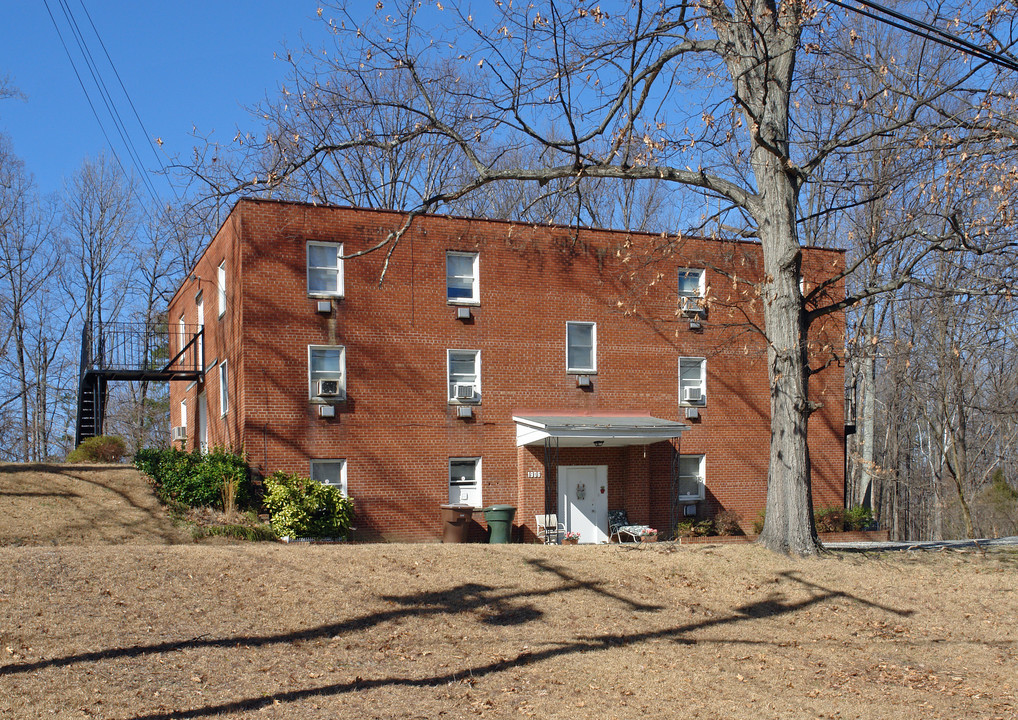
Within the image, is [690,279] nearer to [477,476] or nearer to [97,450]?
[477,476]

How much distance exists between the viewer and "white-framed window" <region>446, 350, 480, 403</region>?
23375 millimetres

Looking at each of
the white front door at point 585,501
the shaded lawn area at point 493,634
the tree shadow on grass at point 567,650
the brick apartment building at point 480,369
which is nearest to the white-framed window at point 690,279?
the brick apartment building at point 480,369

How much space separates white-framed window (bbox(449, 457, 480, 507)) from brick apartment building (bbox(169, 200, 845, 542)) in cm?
5

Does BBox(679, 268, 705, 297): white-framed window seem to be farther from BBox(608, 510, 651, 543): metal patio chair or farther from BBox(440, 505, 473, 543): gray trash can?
BBox(440, 505, 473, 543): gray trash can

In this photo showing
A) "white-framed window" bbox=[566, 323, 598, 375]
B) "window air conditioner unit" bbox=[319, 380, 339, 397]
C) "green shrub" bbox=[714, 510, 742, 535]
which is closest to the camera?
"window air conditioner unit" bbox=[319, 380, 339, 397]

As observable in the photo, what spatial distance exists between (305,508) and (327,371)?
12.4 ft

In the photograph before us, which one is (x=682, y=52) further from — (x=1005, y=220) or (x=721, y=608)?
(x=721, y=608)

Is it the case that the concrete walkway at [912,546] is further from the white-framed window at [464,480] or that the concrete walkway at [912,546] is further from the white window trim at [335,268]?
the white window trim at [335,268]

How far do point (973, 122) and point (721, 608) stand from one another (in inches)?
329

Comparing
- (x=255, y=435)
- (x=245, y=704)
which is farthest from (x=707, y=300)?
(x=255, y=435)

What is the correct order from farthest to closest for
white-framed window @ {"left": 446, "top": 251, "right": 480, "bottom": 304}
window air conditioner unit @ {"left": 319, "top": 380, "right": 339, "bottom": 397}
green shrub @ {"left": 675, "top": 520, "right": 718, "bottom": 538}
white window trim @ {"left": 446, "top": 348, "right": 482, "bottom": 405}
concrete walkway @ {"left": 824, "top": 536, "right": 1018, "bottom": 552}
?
1. green shrub @ {"left": 675, "top": 520, "right": 718, "bottom": 538}
2. white-framed window @ {"left": 446, "top": 251, "right": 480, "bottom": 304}
3. white window trim @ {"left": 446, "top": 348, "right": 482, "bottom": 405}
4. window air conditioner unit @ {"left": 319, "top": 380, "right": 339, "bottom": 397}
5. concrete walkway @ {"left": 824, "top": 536, "right": 1018, "bottom": 552}

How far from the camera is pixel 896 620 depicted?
13.6 m

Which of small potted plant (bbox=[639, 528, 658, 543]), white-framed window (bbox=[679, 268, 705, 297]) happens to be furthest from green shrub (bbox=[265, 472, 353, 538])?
white-framed window (bbox=[679, 268, 705, 297])

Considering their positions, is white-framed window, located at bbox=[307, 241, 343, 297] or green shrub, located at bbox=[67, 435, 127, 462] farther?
green shrub, located at bbox=[67, 435, 127, 462]
